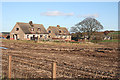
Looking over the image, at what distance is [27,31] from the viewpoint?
53562mm

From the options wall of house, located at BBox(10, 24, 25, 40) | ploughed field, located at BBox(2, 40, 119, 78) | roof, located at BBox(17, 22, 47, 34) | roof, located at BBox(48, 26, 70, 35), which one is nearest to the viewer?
ploughed field, located at BBox(2, 40, 119, 78)

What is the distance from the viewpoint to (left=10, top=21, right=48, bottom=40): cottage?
52.8 metres

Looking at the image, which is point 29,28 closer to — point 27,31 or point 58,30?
point 27,31

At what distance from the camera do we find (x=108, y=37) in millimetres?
83625

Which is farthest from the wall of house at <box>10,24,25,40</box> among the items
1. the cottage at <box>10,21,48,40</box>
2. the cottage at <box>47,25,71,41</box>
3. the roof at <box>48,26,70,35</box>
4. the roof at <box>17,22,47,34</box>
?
the roof at <box>48,26,70,35</box>

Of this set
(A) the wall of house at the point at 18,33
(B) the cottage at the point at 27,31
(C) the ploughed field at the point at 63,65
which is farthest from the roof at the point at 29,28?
(C) the ploughed field at the point at 63,65

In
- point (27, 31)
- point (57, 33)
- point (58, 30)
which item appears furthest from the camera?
point (58, 30)

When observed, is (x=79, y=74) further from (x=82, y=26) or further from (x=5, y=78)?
(x=82, y=26)

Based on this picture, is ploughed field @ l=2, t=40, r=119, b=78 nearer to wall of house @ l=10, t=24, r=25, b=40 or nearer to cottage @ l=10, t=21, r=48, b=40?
cottage @ l=10, t=21, r=48, b=40

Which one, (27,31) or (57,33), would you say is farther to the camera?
(57,33)

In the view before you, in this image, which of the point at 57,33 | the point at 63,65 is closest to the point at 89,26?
the point at 57,33

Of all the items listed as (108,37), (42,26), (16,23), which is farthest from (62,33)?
(108,37)

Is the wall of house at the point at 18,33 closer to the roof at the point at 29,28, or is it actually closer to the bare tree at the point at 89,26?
the roof at the point at 29,28

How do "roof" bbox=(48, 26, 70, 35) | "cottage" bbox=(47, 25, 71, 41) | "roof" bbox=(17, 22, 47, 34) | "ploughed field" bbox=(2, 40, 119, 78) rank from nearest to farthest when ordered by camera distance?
"ploughed field" bbox=(2, 40, 119, 78) < "roof" bbox=(17, 22, 47, 34) < "cottage" bbox=(47, 25, 71, 41) < "roof" bbox=(48, 26, 70, 35)
